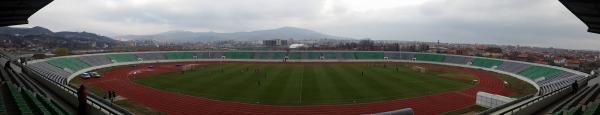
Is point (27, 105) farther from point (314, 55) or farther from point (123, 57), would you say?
point (314, 55)

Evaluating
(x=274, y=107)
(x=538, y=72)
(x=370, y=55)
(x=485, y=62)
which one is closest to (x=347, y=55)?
(x=370, y=55)

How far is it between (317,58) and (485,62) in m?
31.9

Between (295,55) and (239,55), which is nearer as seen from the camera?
(239,55)

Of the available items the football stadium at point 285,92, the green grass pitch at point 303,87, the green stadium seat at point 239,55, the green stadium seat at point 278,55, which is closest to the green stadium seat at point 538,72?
the football stadium at point 285,92

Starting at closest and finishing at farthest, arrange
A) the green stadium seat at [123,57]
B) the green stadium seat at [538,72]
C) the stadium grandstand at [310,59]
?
the stadium grandstand at [310,59] < the green stadium seat at [538,72] < the green stadium seat at [123,57]

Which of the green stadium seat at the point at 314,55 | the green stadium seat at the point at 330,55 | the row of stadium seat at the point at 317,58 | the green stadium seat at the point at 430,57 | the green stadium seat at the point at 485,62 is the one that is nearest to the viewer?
the row of stadium seat at the point at 317,58

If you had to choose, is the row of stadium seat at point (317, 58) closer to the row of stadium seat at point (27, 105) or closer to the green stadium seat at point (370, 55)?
the green stadium seat at point (370, 55)

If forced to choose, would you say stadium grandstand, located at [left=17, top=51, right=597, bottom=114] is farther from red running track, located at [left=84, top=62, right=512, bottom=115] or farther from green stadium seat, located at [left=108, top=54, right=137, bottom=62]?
red running track, located at [left=84, top=62, right=512, bottom=115]

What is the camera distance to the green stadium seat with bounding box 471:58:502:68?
2532 inches

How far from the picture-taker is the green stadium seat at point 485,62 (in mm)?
64312

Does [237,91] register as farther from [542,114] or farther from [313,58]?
[313,58]

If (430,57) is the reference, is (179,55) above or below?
above

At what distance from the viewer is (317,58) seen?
82.6 meters

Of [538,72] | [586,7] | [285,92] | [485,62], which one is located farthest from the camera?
[485,62]
